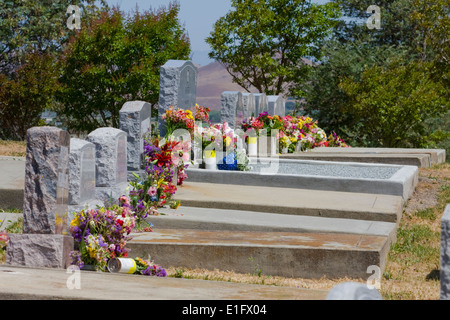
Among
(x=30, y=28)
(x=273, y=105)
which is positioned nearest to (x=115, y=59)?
(x=30, y=28)

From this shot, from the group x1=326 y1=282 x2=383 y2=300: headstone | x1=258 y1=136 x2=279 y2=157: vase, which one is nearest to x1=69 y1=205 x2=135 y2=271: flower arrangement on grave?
x1=326 y1=282 x2=383 y2=300: headstone

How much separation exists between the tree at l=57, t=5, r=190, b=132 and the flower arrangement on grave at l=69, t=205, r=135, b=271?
16004mm

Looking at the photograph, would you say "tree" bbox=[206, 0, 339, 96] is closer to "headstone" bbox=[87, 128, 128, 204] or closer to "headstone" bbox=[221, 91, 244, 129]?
"headstone" bbox=[221, 91, 244, 129]

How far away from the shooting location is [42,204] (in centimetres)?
532

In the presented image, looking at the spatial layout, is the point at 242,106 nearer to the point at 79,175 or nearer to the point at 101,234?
the point at 79,175

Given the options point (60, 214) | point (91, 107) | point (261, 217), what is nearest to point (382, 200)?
point (261, 217)

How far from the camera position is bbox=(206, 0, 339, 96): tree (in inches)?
1041

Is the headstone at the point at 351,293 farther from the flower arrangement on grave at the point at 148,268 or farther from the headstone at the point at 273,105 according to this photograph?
the headstone at the point at 273,105

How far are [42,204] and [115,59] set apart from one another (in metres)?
17.5

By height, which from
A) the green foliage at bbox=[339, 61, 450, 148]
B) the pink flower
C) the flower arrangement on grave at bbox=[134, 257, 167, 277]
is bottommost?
the flower arrangement on grave at bbox=[134, 257, 167, 277]

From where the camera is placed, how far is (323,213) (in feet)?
25.9

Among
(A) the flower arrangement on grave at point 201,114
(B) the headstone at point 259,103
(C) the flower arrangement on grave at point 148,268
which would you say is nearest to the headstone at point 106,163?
(C) the flower arrangement on grave at point 148,268

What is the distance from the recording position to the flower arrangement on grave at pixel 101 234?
572 centimetres
